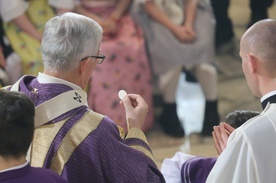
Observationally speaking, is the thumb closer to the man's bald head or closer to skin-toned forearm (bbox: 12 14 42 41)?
the man's bald head

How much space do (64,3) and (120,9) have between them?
567 mm

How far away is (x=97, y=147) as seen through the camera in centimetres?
236

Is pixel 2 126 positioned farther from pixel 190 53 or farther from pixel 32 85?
pixel 190 53

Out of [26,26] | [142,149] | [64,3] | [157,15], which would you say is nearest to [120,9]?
[157,15]

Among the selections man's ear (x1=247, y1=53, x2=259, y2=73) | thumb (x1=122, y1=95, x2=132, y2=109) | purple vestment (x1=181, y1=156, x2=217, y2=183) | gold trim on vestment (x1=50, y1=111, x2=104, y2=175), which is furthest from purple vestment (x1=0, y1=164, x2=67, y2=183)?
purple vestment (x1=181, y1=156, x2=217, y2=183)

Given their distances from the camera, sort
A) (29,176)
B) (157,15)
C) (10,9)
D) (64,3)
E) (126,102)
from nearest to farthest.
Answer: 1. (29,176)
2. (126,102)
3. (10,9)
4. (64,3)
5. (157,15)

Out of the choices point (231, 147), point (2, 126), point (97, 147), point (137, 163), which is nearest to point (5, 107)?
point (2, 126)

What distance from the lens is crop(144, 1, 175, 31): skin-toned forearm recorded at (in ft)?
20.7

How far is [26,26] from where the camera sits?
5898 mm

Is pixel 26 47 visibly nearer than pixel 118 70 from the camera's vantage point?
Yes

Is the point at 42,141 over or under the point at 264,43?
under

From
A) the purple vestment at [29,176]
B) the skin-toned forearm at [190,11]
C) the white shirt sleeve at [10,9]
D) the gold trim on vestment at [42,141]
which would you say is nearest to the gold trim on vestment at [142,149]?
the gold trim on vestment at [42,141]

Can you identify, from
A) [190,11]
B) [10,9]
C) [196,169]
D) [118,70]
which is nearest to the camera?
[196,169]

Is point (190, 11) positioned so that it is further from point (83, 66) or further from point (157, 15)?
point (83, 66)
